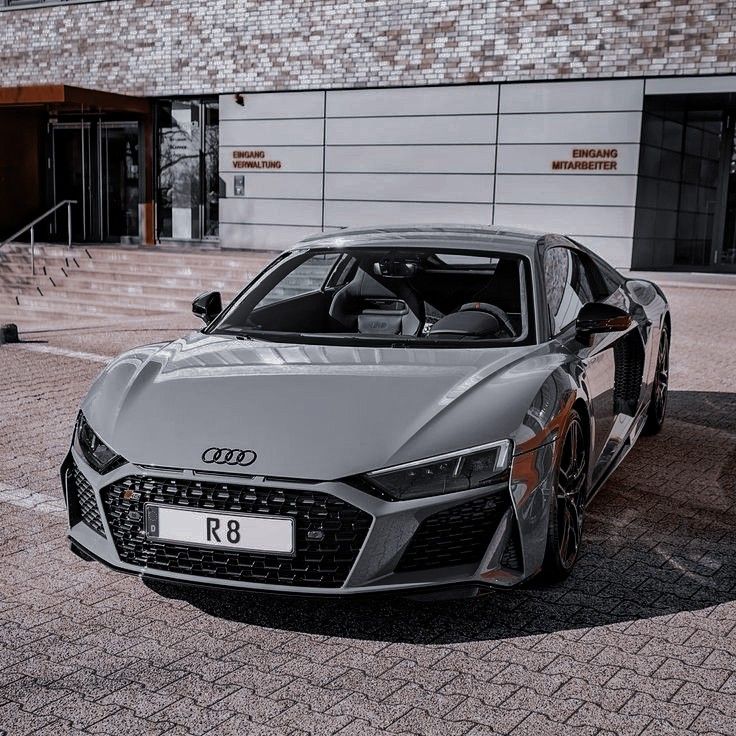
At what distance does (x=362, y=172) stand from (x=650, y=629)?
63.0 ft

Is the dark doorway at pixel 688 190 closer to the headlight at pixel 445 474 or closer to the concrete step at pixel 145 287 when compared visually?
the concrete step at pixel 145 287

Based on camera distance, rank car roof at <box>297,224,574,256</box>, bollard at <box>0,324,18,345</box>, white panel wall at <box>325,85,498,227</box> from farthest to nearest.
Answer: white panel wall at <box>325,85,498,227</box>
bollard at <box>0,324,18,345</box>
car roof at <box>297,224,574,256</box>

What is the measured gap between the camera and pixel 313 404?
12.2 ft

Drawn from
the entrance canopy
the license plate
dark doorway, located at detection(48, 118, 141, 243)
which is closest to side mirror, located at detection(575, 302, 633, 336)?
the license plate

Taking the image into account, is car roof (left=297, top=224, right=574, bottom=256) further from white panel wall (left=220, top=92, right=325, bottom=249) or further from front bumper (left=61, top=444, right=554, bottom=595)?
white panel wall (left=220, top=92, right=325, bottom=249)

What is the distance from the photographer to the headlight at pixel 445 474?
3.36 meters

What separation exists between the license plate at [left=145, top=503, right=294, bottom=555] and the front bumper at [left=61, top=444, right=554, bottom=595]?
3 centimetres

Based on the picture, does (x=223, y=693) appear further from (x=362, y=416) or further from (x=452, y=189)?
(x=452, y=189)

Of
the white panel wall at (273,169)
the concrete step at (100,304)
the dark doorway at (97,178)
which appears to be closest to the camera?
the concrete step at (100,304)

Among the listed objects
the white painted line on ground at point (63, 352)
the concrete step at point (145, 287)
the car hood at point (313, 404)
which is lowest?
the concrete step at point (145, 287)

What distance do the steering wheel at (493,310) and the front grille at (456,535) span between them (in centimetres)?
141

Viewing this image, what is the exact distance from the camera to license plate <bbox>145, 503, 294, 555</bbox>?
3.37m

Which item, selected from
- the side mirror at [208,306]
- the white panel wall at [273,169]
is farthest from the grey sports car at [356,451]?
the white panel wall at [273,169]

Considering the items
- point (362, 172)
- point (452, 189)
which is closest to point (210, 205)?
point (362, 172)
